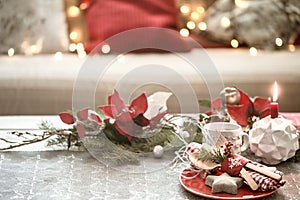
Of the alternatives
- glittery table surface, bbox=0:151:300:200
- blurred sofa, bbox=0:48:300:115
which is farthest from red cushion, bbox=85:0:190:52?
glittery table surface, bbox=0:151:300:200

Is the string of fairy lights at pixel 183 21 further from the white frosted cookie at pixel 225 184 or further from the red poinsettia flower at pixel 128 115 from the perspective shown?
the white frosted cookie at pixel 225 184

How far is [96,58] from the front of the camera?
250 cm

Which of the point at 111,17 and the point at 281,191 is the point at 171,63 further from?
the point at 281,191

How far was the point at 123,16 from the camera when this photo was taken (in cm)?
260

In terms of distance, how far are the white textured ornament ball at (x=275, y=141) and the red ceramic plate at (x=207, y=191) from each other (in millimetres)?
177

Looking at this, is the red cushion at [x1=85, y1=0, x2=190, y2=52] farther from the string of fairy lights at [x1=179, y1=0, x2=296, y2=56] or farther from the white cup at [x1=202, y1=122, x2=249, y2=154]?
the white cup at [x1=202, y1=122, x2=249, y2=154]

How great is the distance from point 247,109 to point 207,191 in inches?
15.8

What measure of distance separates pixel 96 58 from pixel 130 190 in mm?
1331

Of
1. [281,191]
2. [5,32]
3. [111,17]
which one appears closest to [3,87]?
[5,32]

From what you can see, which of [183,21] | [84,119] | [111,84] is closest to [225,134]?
[84,119]

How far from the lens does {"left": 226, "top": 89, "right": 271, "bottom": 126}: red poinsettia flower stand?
1.53 meters

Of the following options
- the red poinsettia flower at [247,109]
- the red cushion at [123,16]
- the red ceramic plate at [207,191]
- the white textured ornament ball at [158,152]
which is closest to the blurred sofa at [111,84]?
the red cushion at [123,16]

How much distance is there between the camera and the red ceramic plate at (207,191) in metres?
1.18

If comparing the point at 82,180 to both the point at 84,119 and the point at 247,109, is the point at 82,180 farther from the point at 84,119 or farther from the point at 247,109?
the point at 247,109
